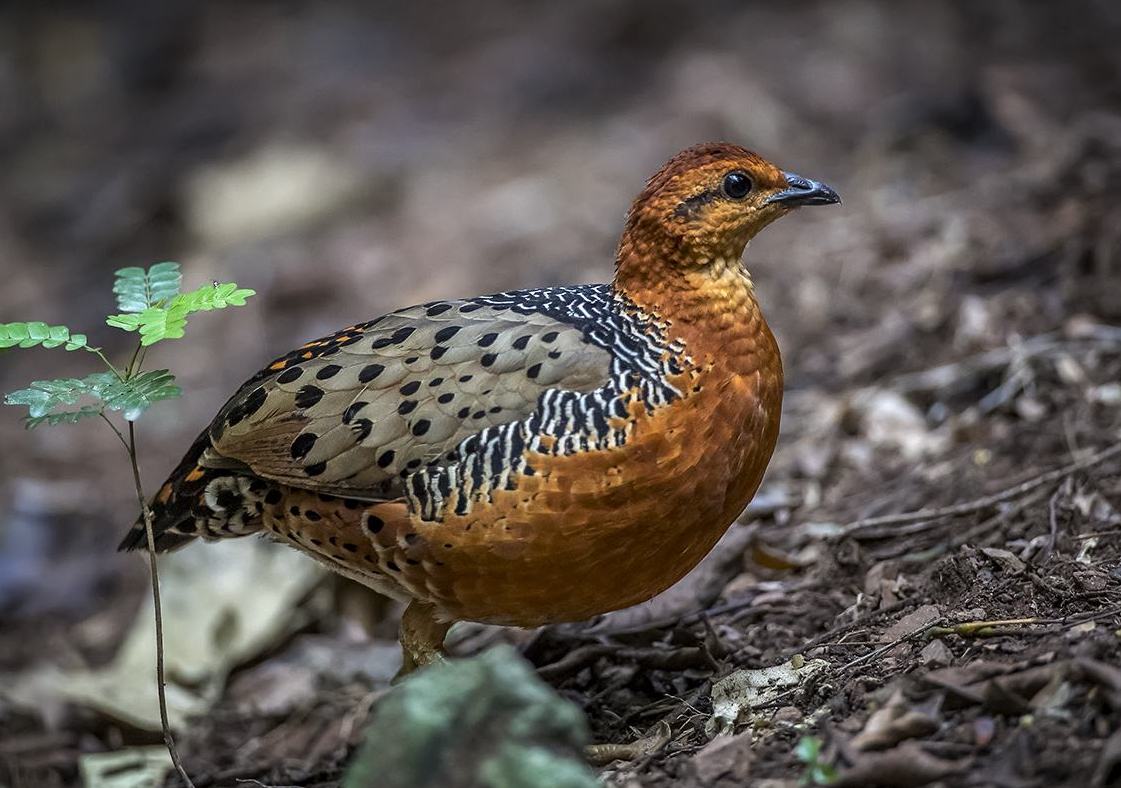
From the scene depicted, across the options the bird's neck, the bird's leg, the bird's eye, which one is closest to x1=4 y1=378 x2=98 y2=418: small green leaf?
the bird's leg

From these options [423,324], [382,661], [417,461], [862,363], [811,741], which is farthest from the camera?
[862,363]

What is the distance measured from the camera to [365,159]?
11672mm

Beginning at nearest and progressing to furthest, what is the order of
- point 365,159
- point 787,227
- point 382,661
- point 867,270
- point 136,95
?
1. point 382,661
2. point 867,270
3. point 787,227
4. point 365,159
5. point 136,95

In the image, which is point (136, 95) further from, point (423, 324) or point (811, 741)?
point (811, 741)

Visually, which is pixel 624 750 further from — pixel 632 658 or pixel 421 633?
pixel 421 633

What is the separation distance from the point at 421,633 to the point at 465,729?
1578mm

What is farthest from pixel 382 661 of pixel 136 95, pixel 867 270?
pixel 136 95

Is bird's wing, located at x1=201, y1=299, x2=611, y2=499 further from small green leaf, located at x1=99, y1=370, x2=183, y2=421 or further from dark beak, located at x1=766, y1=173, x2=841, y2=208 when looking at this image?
dark beak, located at x1=766, y1=173, x2=841, y2=208

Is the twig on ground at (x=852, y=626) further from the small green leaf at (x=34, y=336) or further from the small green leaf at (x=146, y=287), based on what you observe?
the small green leaf at (x=34, y=336)

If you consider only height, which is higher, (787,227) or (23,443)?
(787,227)

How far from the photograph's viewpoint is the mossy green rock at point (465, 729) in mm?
2924

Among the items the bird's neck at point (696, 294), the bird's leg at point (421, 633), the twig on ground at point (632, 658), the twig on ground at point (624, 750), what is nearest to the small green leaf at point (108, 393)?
the bird's leg at point (421, 633)

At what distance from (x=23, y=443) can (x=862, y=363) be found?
6041 millimetres

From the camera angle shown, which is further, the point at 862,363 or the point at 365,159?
the point at 365,159
